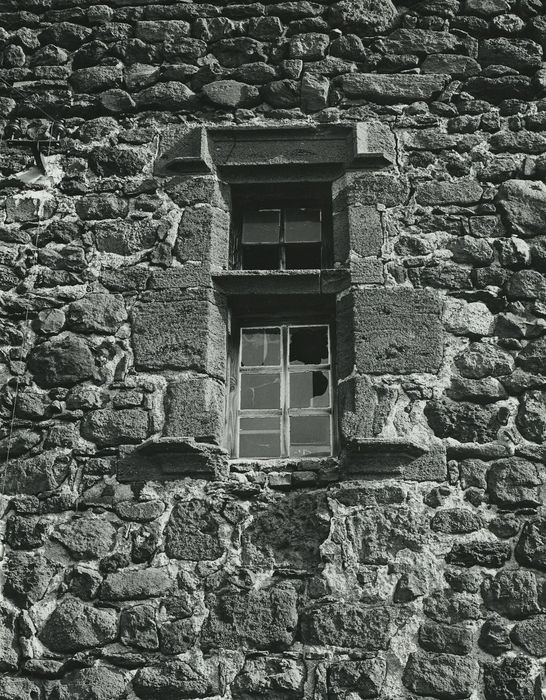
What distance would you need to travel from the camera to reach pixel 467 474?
16.3 feet

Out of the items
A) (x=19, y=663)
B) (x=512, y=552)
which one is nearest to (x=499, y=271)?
(x=512, y=552)

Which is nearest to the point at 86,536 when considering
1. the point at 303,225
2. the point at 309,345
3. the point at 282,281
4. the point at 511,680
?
the point at 309,345

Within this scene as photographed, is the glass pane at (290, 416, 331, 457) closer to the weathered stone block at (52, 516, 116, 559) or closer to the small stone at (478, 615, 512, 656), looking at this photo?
the weathered stone block at (52, 516, 116, 559)

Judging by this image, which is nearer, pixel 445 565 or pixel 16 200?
pixel 445 565

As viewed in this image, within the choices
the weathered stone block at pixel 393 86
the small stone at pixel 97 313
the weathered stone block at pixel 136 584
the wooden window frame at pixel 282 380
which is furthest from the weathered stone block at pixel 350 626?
the weathered stone block at pixel 393 86

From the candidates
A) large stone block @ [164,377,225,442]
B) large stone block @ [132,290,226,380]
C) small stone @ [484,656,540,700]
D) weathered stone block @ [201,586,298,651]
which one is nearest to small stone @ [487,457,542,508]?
small stone @ [484,656,540,700]

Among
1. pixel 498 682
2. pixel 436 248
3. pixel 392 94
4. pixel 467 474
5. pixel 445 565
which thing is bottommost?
pixel 498 682

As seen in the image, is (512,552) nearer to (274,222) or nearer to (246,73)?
(274,222)

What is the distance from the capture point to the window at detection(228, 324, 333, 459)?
17.4 ft

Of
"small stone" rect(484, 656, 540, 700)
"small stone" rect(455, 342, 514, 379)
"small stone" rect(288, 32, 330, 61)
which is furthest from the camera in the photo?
"small stone" rect(288, 32, 330, 61)

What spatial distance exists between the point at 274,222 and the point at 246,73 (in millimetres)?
878

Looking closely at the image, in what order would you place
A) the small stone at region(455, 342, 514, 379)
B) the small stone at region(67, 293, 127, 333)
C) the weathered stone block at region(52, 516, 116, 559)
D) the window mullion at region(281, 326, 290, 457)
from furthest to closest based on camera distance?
the small stone at region(67, 293, 127, 333), the window mullion at region(281, 326, 290, 457), the small stone at region(455, 342, 514, 379), the weathered stone block at region(52, 516, 116, 559)

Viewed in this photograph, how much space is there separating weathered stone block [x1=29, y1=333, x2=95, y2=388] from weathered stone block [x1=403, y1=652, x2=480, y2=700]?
2088mm

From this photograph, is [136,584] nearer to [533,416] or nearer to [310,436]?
[310,436]
